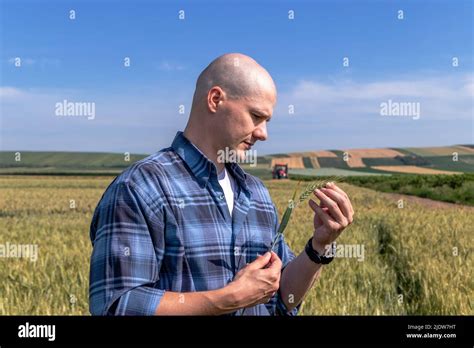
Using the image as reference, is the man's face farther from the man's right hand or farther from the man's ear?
the man's right hand

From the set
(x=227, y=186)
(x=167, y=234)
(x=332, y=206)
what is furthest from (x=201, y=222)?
(x=332, y=206)

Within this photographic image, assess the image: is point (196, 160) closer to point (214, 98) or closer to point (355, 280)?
point (214, 98)

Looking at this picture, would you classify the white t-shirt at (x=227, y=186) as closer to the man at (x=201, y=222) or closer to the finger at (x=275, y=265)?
the man at (x=201, y=222)

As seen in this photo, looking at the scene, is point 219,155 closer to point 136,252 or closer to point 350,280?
point 136,252

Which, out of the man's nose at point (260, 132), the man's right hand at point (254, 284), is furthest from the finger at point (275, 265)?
the man's nose at point (260, 132)

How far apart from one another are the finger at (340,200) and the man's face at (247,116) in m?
0.30

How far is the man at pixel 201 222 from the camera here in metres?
1.76

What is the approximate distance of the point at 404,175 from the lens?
4291 cm

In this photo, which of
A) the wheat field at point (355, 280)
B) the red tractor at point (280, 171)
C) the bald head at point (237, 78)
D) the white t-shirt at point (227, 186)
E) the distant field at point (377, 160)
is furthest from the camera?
the red tractor at point (280, 171)

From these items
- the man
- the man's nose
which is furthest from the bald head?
the man's nose

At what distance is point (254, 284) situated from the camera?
174 cm

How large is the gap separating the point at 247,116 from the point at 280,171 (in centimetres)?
4577
